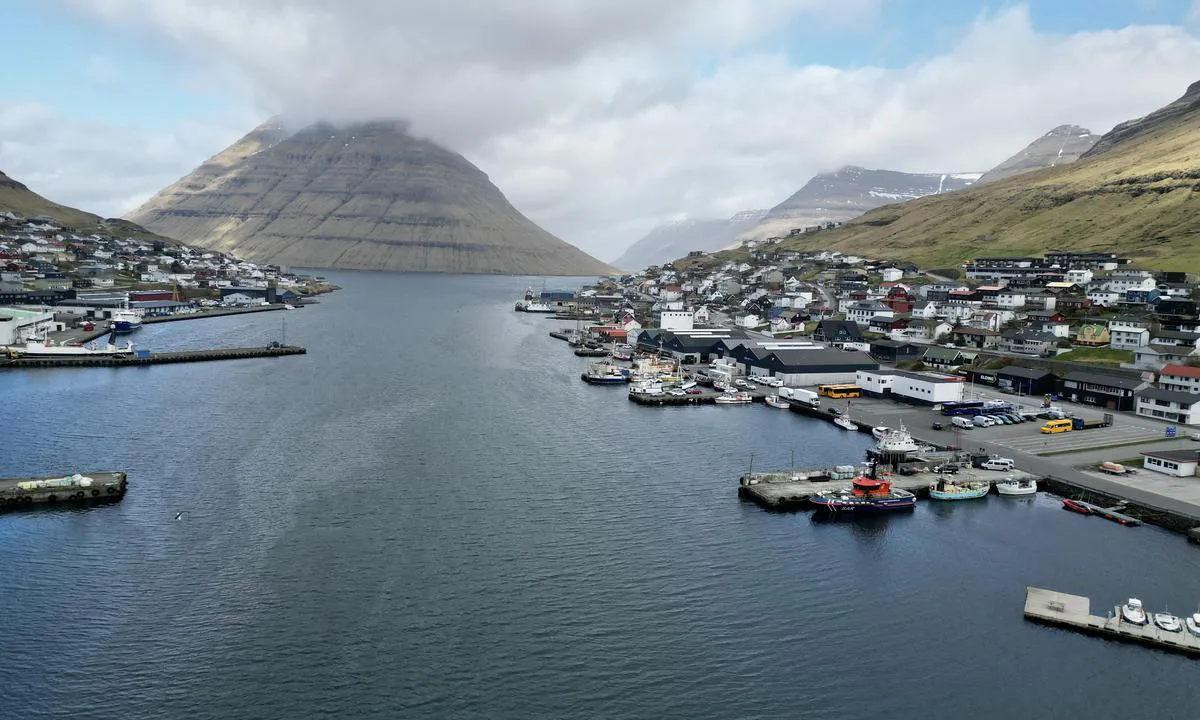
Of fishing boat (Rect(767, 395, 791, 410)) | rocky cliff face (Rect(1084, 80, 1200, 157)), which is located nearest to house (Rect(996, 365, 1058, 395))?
fishing boat (Rect(767, 395, 791, 410))

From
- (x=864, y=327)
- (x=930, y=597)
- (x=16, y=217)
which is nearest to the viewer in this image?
(x=930, y=597)

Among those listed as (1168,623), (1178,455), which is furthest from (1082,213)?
(1168,623)

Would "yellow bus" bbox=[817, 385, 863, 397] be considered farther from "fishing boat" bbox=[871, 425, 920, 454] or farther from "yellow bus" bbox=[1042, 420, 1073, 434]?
"fishing boat" bbox=[871, 425, 920, 454]

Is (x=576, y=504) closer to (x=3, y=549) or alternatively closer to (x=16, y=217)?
(x=3, y=549)

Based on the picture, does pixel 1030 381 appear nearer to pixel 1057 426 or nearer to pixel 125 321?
pixel 1057 426

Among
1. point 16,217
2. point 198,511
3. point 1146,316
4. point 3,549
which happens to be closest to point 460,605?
point 198,511

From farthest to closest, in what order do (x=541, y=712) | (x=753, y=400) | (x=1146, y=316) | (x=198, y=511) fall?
(x=1146, y=316) → (x=753, y=400) → (x=198, y=511) → (x=541, y=712)
